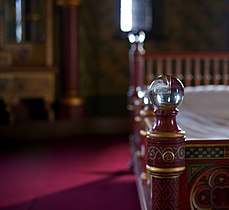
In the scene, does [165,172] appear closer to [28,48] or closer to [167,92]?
[167,92]

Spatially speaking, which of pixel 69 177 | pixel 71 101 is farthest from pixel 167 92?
pixel 71 101

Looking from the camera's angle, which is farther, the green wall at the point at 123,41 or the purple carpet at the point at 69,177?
the green wall at the point at 123,41

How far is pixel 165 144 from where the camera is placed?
5.52ft

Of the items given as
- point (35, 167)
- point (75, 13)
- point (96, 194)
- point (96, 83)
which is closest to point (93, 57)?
point (96, 83)

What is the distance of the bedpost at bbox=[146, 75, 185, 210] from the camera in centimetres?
165

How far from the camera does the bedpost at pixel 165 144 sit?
1651 millimetres

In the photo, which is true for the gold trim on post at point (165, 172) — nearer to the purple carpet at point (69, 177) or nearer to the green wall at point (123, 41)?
the purple carpet at point (69, 177)

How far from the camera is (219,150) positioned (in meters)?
1.98

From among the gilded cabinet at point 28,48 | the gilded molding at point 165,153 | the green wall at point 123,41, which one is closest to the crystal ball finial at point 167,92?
the gilded molding at point 165,153

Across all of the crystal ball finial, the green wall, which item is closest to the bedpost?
the crystal ball finial

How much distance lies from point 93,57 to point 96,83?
0.41 metres

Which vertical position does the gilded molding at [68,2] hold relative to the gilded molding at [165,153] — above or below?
above

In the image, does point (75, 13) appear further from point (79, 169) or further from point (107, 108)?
point (79, 169)

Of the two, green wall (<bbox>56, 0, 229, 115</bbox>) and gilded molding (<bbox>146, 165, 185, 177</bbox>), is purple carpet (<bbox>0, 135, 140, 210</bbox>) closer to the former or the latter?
gilded molding (<bbox>146, 165, 185, 177</bbox>)
